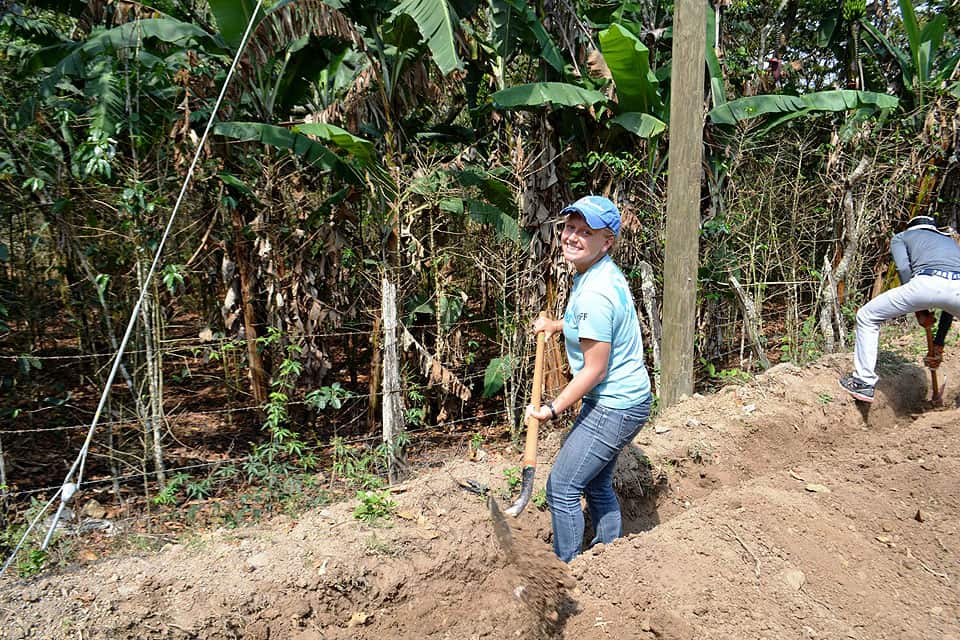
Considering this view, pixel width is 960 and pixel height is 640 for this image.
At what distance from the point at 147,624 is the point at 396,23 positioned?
14.6 feet

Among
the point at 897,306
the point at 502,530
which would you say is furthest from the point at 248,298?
the point at 897,306

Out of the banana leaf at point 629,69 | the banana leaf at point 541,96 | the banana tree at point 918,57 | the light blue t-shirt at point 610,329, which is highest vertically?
the banana tree at point 918,57

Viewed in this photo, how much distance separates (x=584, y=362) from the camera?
10.2 ft

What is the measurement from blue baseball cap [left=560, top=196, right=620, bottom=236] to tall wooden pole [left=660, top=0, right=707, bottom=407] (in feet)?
7.58

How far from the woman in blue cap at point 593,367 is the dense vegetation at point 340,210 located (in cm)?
151

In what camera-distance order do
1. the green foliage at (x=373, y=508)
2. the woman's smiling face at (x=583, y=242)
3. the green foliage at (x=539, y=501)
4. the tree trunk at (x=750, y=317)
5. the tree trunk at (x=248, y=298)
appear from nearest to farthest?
the woman's smiling face at (x=583, y=242)
the green foliage at (x=373, y=508)
the green foliage at (x=539, y=501)
the tree trunk at (x=248, y=298)
the tree trunk at (x=750, y=317)

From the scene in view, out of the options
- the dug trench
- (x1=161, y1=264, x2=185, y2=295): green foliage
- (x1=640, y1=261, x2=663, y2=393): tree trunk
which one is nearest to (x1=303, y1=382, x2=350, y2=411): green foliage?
the dug trench

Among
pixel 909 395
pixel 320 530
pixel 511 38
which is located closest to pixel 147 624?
pixel 320 530

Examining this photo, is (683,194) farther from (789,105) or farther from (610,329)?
(610,329)

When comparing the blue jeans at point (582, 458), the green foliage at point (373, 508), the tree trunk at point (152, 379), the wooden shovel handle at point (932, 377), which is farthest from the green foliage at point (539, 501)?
the wooden shovel handle at point (932, 377)

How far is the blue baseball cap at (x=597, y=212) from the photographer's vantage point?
3027 mm

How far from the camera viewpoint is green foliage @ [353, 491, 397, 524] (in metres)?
3.67

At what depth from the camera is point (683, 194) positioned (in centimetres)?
515

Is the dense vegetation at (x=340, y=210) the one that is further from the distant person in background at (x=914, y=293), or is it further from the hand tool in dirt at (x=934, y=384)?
the hand tool in dirt at (x=934, y=384)
